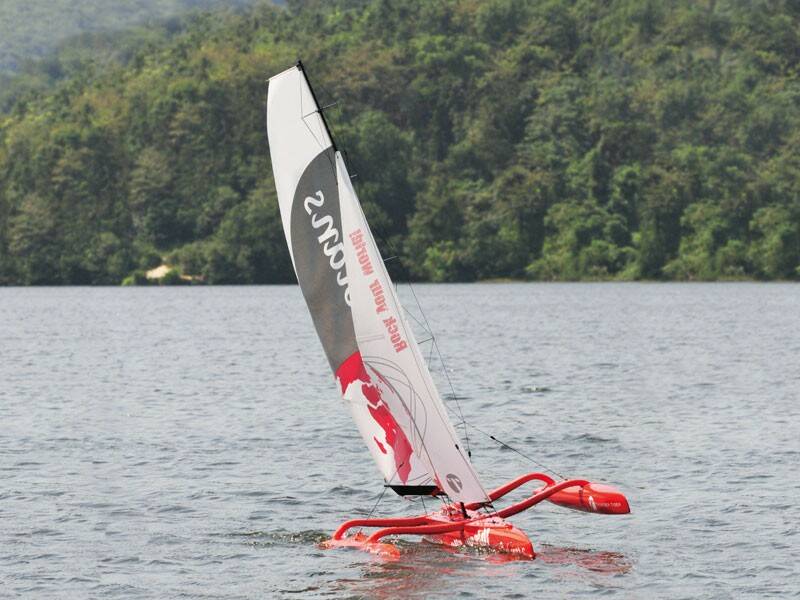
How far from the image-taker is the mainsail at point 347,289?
24.3 m

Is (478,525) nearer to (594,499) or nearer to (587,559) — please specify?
(587,559)

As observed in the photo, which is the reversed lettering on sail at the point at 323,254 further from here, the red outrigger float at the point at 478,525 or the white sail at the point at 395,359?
the red outrigger float at the point at 478,525

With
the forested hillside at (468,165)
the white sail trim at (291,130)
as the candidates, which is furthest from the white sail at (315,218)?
the forested hillside at (468,165)

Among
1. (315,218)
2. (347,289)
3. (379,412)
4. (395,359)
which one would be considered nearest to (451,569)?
(379,412)

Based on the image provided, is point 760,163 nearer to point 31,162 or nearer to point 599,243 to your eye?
point 599,243

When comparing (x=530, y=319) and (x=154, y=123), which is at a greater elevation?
(x=154, y=123)

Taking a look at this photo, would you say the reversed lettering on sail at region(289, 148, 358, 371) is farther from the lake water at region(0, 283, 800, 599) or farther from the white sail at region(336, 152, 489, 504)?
the lake water at region(0, 283, 800, 599)

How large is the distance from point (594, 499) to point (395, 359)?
4.68 meters

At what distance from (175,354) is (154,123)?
117 meters

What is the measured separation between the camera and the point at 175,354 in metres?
75.5

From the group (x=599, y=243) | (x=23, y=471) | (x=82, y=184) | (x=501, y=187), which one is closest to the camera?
(x=23, y=471)

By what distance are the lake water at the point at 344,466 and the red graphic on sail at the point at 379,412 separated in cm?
164

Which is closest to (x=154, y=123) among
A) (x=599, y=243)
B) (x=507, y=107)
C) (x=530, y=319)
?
(x=507, y=107)

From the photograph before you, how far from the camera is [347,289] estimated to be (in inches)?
971
